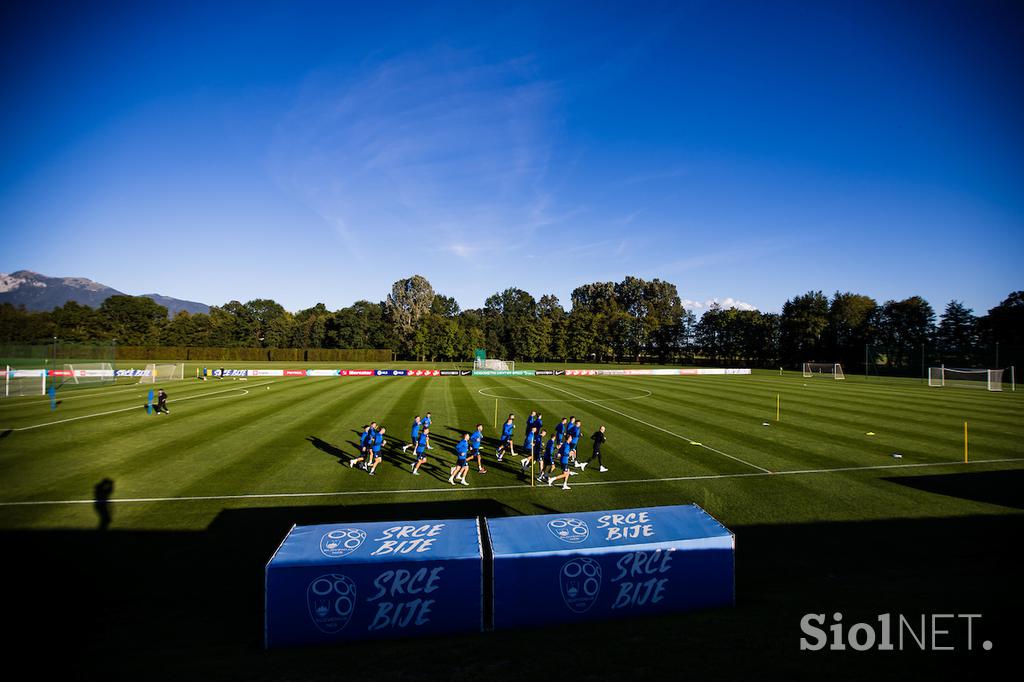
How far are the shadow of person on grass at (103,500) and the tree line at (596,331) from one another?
3360 inches

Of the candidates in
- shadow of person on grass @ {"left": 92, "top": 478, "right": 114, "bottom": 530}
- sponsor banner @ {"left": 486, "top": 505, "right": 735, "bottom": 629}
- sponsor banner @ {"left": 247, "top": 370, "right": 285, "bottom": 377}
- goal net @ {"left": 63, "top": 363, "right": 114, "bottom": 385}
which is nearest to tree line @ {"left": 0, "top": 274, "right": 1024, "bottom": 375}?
sponsor banner @ {"left": 247, "top": 370, "right": 285, "bottom": 377}

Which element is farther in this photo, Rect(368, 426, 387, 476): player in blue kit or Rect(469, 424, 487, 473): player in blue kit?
Rect(469, 424, 487, 473): player in blue kit

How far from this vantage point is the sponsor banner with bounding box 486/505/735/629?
6.91m

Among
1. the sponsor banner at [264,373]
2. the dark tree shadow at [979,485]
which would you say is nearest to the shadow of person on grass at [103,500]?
the dark tree shadow at [979,485]

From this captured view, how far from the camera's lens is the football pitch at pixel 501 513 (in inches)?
238

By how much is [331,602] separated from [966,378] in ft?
253

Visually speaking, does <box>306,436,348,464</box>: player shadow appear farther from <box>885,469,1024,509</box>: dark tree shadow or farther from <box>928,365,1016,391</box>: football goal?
<box>928,365,1016,391</box>: football goal

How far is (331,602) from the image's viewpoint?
6.56 metres

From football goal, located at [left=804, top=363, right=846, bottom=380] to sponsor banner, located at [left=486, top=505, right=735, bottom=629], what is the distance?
62.9m

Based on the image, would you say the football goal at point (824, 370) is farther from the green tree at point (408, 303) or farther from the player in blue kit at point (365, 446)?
the green tree at point (408, 303)

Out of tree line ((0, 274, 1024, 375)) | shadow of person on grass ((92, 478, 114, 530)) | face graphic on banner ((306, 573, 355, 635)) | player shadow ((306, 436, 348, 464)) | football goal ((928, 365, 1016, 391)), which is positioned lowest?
shadow of person on grass ((92, 478, 114, 530))

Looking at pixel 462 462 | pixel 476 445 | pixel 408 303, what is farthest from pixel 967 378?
pixel 408 303

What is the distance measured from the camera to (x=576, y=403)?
3262 centimetres

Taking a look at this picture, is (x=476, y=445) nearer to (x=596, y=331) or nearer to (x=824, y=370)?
(x=824, y=370)
